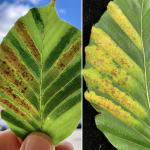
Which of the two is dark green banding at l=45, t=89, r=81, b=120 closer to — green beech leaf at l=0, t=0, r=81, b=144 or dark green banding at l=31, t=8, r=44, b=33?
green beech leaf at l=0, t=0, r=81, b=144

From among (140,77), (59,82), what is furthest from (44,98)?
(140,77)

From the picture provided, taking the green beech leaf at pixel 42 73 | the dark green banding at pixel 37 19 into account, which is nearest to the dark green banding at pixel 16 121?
the green beech leaf at pixel 42 73

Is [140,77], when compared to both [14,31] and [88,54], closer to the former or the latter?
[88,54]

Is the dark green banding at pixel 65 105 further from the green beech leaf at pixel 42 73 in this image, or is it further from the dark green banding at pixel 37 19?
the dark green banding at pixel 37 19

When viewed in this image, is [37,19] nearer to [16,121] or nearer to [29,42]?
[29,42]

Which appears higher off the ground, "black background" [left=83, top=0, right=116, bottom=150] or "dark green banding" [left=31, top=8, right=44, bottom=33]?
"dark green banding" [left=31, top=8, right=44, bottom=33]

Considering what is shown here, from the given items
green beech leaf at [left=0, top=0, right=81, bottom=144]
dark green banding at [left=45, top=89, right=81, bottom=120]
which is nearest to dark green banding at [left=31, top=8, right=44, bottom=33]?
green beech leaf at [left=0, top=0, right=81, bottom=144]
